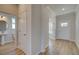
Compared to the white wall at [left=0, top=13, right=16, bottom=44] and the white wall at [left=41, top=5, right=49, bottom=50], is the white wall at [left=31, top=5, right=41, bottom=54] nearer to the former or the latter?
the white wall at [left=41, top=5, right=49, bottom=50]

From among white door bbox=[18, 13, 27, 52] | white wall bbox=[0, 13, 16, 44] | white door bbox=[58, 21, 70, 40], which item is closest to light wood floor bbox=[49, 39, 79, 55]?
white door bbox=[58, 21, 70, 40]

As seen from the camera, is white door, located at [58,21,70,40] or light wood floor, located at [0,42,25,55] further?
white door, located at [58,21,70,40]

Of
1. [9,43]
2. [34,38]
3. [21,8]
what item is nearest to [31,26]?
[34,38]

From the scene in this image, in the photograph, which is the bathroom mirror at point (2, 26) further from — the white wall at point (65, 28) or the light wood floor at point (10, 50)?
the white wall at point (65, 28)

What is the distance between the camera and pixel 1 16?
1338mm

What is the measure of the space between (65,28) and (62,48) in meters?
0.32

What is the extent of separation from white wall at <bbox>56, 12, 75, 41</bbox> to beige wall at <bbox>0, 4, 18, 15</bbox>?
0.67 meters

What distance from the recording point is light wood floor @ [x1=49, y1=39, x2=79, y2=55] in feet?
4.27

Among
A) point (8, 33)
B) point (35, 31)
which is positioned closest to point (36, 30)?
point (35, 31)

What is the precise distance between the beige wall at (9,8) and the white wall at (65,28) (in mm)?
668

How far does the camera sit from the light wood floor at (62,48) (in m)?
1.30

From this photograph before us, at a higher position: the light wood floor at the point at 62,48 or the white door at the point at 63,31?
the white door at the point at 63,31

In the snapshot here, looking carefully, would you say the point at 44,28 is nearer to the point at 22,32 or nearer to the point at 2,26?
the point at 22,32

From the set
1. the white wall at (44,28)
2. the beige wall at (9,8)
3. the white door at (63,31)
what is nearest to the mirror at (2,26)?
the beige wall at (9,8)
